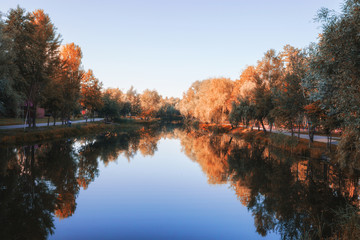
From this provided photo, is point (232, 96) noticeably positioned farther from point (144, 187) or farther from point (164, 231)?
point (164, 231)

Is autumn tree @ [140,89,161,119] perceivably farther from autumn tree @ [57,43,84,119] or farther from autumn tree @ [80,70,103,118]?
autumn tree @ [57,43,84,119]

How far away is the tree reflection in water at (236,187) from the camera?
959 centimetres

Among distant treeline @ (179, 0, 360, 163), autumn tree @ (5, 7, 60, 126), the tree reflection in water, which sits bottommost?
the tree reflection in water

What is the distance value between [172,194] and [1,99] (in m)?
20.1

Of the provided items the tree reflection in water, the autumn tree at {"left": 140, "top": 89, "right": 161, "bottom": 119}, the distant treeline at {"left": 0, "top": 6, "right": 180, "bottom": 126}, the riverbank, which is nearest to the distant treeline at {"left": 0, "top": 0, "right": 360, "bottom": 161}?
the distant treeline at {"left": 0, "top": 6, "right": 180, "bottom": 126}

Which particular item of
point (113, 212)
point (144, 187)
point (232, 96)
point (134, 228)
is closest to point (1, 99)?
point (144, 187)

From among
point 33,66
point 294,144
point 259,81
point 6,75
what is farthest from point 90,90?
point 294,144

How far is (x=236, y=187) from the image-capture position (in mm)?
15312

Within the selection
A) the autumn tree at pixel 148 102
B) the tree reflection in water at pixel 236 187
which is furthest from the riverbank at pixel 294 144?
the autumn tree at pixel 148 102

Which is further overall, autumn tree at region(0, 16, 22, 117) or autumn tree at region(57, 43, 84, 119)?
autumn tree at region(57, 43, 84, 119)

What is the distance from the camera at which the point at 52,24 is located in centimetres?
2977

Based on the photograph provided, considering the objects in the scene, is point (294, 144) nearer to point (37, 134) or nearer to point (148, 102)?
point (37, 134)

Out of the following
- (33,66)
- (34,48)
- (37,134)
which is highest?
(34,48)

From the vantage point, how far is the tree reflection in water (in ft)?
31.4
